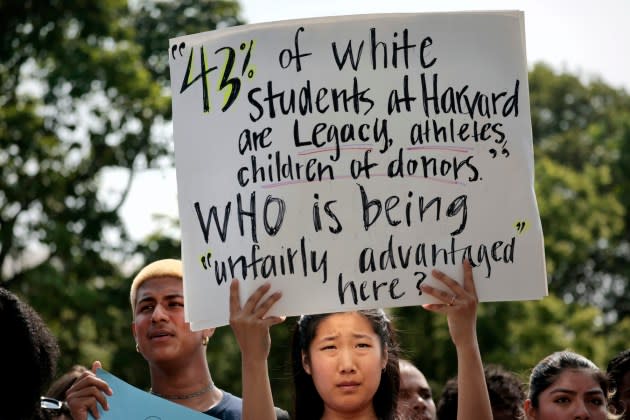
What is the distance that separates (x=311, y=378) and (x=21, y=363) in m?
1.57

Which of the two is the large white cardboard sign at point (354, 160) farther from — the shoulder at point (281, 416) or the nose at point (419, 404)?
the nose at point (419, 404)

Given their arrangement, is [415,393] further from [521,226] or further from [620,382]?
[521,226]

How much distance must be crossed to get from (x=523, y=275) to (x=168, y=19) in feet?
51.7

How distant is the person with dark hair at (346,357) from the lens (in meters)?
4.32

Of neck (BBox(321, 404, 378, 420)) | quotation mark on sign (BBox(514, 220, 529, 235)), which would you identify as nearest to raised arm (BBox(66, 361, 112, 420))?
neck (BBox(321, 404, 378, 420))

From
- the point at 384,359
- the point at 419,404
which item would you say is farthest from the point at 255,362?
the point at 419,404

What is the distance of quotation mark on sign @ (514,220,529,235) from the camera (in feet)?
15.0

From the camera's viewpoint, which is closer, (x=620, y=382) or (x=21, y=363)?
(x=21, y=363)

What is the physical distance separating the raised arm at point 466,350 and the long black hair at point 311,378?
422mm

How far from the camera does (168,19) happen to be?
19.6 m

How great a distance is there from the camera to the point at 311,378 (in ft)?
15.7

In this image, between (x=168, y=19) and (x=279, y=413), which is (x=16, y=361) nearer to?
(x=279, y=413)

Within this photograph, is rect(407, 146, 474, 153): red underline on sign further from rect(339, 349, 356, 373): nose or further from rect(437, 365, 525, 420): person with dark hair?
rect(437, 365, 525, 420): person with dark hair

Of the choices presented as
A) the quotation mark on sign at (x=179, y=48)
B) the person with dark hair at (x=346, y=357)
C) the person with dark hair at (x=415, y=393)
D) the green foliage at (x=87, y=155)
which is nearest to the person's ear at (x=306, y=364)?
the person with dark hair at (x=346, y=357)
